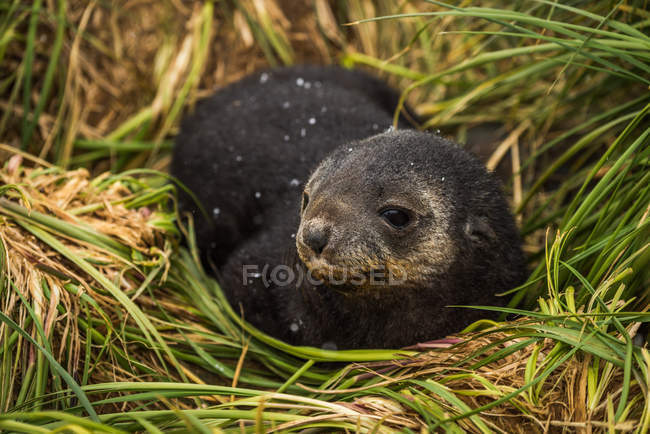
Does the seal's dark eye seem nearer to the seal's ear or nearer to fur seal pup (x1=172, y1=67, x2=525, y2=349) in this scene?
fur seal pup (x1=172, y1=67, x2=525, y2=349)

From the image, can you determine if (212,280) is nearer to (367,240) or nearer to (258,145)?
(258,145)

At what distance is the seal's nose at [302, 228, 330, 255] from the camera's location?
2.54m

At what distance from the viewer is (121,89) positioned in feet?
17.6

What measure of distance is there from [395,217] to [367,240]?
0.18 meters

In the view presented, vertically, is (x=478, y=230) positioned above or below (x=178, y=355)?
above

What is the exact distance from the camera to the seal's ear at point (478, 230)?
2.79 meters

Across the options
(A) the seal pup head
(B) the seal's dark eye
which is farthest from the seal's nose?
(B) the seal's dark eye

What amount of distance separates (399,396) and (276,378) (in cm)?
99

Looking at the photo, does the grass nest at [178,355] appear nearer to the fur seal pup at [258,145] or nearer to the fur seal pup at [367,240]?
the fur seal pup at [367,240]

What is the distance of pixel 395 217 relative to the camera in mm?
2664

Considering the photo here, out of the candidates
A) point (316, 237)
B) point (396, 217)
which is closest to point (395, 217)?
point (396, 217)

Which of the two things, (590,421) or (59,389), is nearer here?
(590,421)

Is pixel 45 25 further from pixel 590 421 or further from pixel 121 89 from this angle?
pixel 590 421

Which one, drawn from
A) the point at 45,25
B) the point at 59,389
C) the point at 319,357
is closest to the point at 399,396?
the point at 319,357
